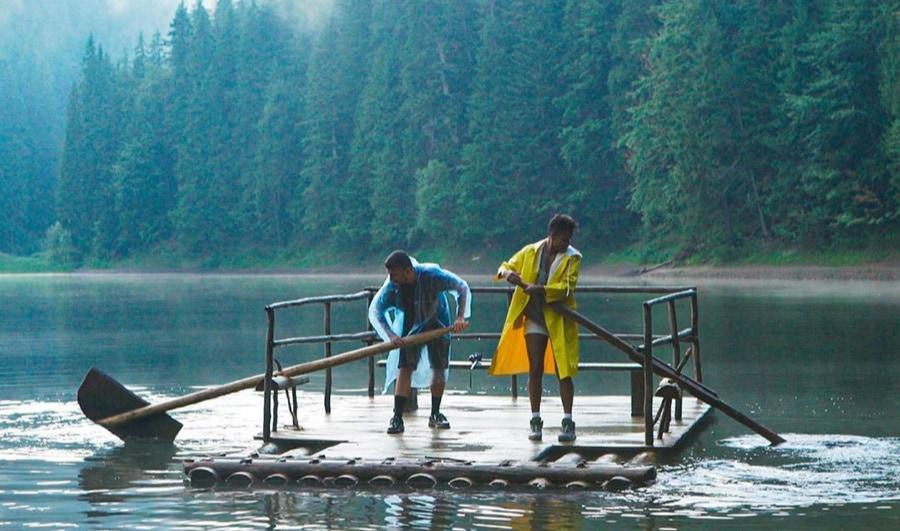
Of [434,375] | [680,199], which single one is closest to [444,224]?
[680,199]

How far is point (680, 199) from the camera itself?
226 feet

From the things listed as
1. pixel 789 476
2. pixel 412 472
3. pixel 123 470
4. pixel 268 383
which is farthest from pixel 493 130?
pixel 412 472

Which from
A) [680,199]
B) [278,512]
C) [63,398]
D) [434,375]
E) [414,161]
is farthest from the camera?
[414,161]

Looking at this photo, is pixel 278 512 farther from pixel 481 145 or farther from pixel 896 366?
pixel 481 145

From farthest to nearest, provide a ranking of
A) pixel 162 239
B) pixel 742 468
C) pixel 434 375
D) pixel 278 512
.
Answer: pixel 162 239
pixel 434 375
pixel 742 468
pixel 278 512

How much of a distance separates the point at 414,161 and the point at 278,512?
83.4 meters

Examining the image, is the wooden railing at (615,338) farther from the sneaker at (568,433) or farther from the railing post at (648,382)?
the sneaker at (568,433)

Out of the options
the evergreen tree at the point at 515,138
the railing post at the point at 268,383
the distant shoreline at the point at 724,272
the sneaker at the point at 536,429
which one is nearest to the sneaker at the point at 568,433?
the sneaker at the point at 536,429

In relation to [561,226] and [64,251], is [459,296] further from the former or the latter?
[64,251]

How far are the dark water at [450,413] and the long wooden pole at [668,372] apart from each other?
22 cm

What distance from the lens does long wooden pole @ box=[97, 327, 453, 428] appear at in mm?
14133

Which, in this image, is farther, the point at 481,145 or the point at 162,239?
the point at 162,239

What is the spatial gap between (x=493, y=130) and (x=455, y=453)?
74.1 meters

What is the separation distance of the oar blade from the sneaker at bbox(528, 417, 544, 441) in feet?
13.3
